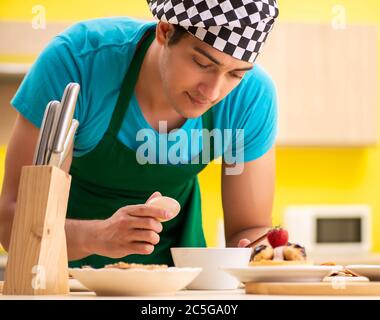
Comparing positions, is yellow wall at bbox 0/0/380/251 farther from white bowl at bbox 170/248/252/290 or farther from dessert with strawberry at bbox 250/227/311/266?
white bowl at bbox 170/248/252/290

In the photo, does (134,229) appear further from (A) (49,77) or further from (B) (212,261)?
(A) (49,77)

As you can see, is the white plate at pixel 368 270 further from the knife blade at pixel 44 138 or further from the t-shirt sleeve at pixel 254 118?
the t-shirt sleeve at pixel 254 118

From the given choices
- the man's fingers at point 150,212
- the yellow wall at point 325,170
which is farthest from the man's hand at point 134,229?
the yellow wall at point 325,170

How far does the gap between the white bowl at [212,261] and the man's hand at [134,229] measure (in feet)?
0.16

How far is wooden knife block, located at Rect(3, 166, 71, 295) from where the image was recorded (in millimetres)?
970

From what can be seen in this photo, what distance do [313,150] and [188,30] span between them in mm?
2927

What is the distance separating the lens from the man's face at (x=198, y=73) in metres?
1.49

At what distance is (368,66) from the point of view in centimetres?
401

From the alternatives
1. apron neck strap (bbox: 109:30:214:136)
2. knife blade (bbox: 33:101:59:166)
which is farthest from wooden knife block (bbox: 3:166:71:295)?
apron neck strap (bbox: 109:30:214:136)

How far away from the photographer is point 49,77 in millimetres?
1607

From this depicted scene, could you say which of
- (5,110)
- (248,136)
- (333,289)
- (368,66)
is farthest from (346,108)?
(333,289)

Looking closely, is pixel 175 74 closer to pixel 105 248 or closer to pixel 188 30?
pixel 188 30

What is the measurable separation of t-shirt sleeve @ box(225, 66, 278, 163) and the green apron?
0.22 ft

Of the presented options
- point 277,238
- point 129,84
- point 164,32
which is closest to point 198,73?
point 164,32
